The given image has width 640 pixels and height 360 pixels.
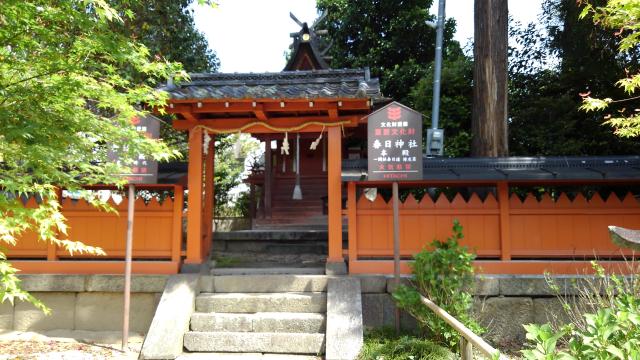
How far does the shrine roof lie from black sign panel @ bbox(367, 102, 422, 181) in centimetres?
65

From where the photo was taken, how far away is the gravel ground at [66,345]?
5613 millimetres

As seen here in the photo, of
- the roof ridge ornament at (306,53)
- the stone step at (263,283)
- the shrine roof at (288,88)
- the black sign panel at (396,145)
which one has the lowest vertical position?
the stone step at (263,283)

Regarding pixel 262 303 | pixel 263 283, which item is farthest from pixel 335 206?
pixel 262 303

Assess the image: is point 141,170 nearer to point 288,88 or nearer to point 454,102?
point 288,88

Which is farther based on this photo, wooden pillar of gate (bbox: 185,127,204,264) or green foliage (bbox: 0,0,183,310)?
wooden pillar of gate (bbox: 185,127,204,264)

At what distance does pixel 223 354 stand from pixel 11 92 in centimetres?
389

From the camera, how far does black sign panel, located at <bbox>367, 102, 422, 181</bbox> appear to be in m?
6.05

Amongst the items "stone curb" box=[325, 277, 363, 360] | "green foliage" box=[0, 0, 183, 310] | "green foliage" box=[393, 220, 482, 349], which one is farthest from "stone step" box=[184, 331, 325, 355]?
"green foliage" box=[0, 0, 183, 310]

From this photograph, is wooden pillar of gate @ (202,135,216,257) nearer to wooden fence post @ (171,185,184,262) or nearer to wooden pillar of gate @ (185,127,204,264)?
wooden pillar of gate @ (185,127,204,264)

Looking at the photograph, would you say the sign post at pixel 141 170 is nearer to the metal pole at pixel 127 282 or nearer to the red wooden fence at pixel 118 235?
→ the metal pole at pixel 127 282

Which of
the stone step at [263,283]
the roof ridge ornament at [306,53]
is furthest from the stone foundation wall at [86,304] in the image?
the roof ridge ornament at [306,53]

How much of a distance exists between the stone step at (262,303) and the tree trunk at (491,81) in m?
4.54

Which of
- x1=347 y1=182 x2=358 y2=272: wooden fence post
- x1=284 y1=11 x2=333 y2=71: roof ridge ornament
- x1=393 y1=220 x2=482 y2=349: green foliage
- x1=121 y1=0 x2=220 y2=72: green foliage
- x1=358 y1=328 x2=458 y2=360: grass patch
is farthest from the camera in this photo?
x1=284 y1=11 x2=333 y2=71: roof ridge ornament

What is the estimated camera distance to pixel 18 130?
365cm
